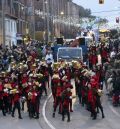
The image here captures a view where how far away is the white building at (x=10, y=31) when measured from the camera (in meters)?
80.5

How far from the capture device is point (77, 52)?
41281 millimetres

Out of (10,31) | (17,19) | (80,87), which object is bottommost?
(80,87)

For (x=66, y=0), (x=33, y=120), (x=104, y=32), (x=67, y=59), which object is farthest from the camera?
(x=66, y=0)

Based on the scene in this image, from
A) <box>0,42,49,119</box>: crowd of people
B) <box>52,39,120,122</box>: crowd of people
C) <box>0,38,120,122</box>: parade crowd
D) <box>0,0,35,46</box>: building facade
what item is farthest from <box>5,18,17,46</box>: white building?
<box>0,42,49,119</box>: crowd of people

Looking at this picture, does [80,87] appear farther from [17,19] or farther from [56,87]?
[17,19]

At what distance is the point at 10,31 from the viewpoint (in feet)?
275

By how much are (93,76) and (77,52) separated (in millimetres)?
14788

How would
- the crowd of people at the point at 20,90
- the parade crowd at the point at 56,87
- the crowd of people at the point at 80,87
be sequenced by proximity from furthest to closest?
the crowd of people at the point at 20,90 → the parade crowd at the point at 56,87 → the crowd of people at the point at 80,87

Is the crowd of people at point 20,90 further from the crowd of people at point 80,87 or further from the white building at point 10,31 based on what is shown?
the white building at point 10,31

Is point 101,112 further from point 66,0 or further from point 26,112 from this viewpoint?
point 66,0

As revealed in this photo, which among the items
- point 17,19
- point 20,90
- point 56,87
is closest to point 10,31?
point 17,19

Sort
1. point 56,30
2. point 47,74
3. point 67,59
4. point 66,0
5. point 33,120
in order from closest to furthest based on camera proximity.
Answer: point 33,120 → point 47,74 → point 67,59 → point 56,30 → point 66,0

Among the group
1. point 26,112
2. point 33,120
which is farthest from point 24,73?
point 33,120

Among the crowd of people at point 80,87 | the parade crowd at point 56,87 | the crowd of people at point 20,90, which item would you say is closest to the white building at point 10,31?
the parade crowd at point 56,87
